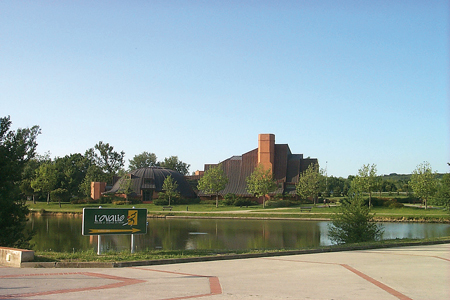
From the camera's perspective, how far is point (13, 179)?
19062 mm

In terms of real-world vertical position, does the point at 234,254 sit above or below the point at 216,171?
below

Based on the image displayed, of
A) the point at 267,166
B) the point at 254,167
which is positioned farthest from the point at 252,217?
the point at 254,167

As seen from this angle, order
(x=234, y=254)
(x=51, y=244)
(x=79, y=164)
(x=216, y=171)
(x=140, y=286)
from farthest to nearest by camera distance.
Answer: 1. (x=79, y=164)
2. (x=216, y=171)
3. (x=51, y=244)
4. (x=234, y=254)
5. (x=140, y=286)

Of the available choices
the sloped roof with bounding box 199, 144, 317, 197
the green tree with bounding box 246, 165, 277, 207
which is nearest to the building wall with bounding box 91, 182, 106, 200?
the sloped roof with bounding box 199, 144, 317, 197

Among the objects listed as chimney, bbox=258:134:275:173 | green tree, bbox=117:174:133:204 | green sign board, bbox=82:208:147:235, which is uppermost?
chimney, bbox=258:134:275:173

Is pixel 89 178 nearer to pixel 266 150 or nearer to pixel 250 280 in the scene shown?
pixel 266 150

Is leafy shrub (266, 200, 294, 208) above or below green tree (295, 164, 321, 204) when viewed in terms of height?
below

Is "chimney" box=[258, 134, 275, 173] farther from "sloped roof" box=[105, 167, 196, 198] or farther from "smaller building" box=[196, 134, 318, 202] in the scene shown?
"sloped roof" box=[105, 167, 196, 198]

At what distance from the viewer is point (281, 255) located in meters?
13.8

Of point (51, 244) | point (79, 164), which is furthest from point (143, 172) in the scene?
point (51, 244)

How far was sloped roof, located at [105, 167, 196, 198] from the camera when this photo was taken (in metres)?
73.9

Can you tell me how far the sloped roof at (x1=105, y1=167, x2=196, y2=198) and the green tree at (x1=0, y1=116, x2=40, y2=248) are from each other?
5301cm

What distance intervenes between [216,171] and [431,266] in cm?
5284

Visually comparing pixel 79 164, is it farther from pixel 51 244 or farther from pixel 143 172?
pixel 51 244
